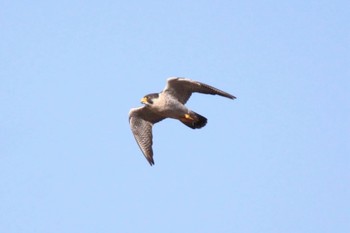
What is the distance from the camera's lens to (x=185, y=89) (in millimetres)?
20594

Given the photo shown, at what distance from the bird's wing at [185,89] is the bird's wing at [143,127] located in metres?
1.34

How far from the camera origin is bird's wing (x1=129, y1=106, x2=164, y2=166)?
2178 centimetres

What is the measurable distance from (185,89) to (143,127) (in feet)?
6.73

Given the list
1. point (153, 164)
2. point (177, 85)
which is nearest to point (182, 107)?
point (177, 85)

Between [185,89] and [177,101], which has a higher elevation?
[185,89]

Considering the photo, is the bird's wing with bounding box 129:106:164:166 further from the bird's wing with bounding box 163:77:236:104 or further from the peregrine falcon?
the bird's wing with bounding box 163:77:236:104

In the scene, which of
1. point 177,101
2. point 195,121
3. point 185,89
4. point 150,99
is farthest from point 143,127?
point 185,89

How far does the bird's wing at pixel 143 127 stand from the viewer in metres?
21.8

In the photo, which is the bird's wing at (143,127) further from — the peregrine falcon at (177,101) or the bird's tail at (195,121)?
the bird's tail at (195,121)

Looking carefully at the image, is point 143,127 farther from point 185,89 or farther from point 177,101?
point 185,89

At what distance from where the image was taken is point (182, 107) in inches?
806

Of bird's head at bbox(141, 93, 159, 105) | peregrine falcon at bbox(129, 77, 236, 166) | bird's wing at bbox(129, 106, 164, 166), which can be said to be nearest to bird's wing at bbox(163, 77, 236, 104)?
peregrine falcon at bbox(129, 77, 236, 166)

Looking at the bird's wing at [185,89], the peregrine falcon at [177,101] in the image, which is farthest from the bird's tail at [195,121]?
the bird's wing at [185,89]

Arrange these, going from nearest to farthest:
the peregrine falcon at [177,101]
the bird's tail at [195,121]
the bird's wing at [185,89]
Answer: the bird's wing at [185,89] → the peregrine falcon at [177,101] → the bird's tail at [195,121]
